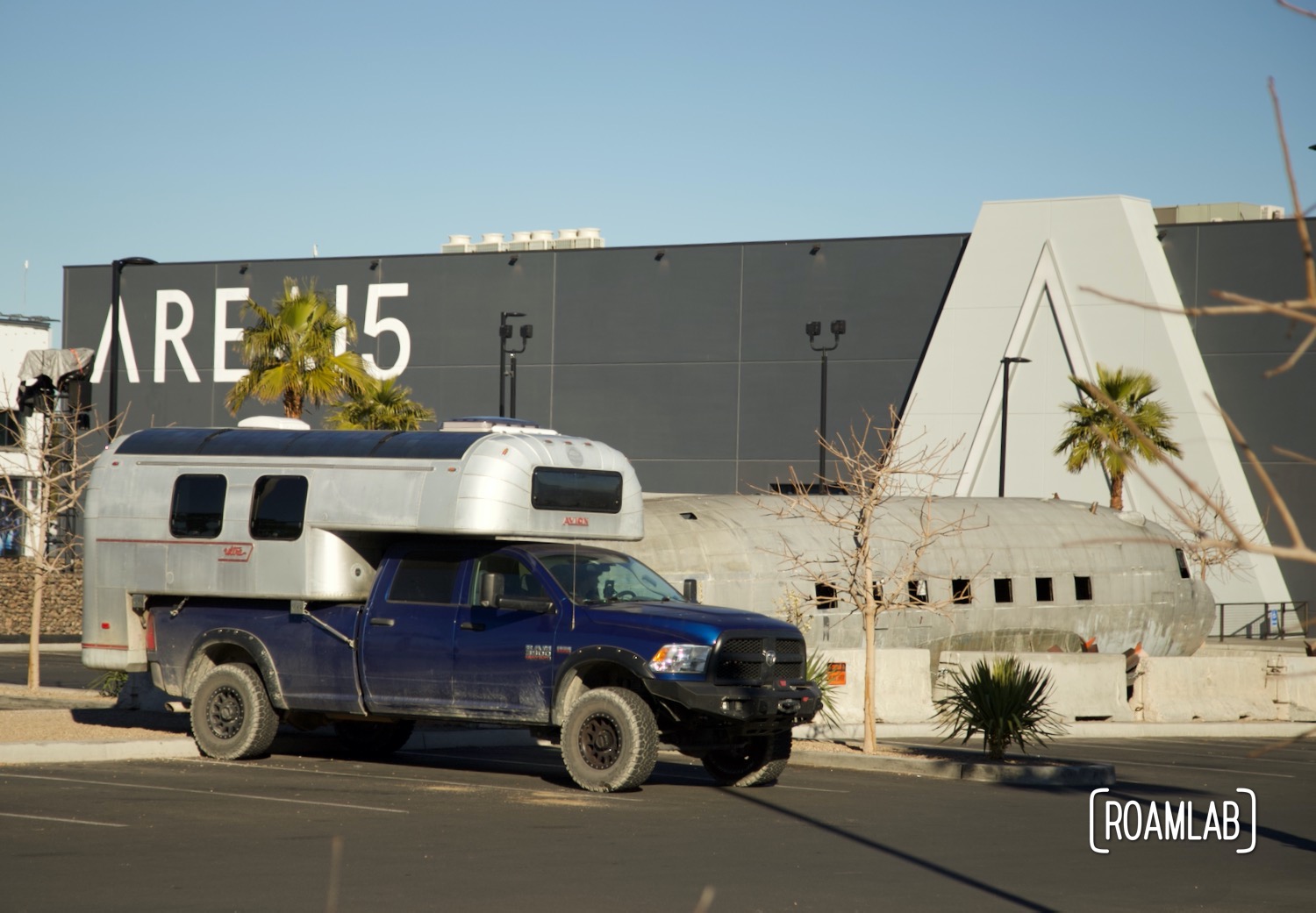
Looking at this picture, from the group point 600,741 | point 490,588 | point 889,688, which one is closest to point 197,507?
point 490,588

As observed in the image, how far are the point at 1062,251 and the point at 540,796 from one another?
40.0m

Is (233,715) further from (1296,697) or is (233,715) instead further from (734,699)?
(1296,697)

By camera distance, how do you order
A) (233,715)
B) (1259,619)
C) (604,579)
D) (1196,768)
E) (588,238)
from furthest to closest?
(588,238) → (1259,619) → (1196,768) → (233,715) → (604,579)

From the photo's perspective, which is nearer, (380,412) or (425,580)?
(425,580)

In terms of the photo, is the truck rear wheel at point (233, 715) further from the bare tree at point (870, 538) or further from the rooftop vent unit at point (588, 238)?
the rooftop vent unit at point (588, 238)

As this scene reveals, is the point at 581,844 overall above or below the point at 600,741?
below

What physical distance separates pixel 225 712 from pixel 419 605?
8.23ft

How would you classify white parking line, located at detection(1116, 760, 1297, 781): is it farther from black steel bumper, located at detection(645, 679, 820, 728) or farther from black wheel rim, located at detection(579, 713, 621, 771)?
black wheel rim, located at detection(579, 713, 621, 771)

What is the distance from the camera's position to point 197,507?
15969mm

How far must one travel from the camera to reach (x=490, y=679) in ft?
47.1

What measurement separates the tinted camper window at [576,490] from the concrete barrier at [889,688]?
Result: 293 inches

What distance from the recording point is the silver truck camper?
1489 centimetres

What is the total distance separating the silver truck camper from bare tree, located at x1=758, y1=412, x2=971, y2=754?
3.29 metres

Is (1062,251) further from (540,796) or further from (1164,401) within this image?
(540,796)
